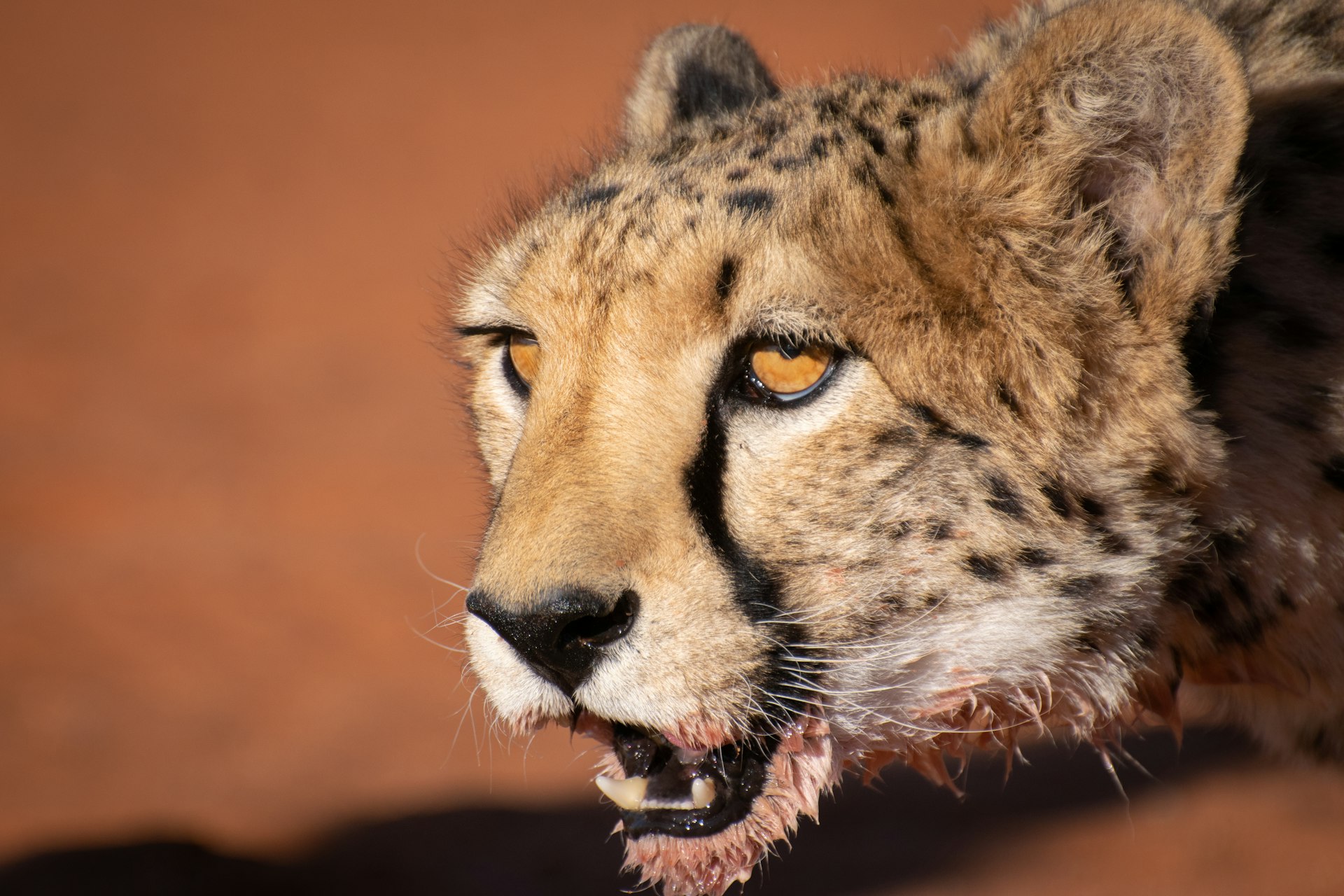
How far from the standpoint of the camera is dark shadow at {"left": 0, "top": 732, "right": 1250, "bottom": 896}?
12.3 feet

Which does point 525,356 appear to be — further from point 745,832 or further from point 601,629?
point 745,832

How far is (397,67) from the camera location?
1349 centimetres

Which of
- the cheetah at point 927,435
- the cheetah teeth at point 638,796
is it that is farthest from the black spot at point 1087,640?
Answer: the cheetah teeth at point 638,796

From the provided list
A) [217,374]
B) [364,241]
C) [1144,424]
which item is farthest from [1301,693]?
[364,241]

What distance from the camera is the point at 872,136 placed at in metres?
1.99

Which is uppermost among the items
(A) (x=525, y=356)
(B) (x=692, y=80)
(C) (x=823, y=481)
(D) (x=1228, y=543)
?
(B) (x=692, y=80)

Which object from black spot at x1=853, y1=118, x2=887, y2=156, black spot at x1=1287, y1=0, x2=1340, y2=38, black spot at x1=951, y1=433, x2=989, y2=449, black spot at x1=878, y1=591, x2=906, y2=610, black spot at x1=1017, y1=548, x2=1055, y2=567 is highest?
black spot at x1=1287, y1=0, x2=1340, y2=38

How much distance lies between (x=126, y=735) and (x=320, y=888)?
142 centimetres

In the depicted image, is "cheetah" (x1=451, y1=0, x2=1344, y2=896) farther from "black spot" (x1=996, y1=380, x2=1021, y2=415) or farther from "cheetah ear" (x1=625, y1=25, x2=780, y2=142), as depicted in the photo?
"cheetah ear" (x1=625, y1=25, x2=780, y2=142)

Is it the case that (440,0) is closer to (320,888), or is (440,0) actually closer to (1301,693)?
(320,888)

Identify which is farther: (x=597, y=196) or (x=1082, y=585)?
(x=597, y=196)

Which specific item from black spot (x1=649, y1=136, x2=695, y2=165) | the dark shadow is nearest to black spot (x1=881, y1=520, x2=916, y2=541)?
black spot (x1=649, y1=136, x2=695, y2=165)

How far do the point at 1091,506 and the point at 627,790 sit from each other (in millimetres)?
846

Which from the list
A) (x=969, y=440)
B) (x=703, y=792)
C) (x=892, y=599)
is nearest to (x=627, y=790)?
(x=703, y=792)
